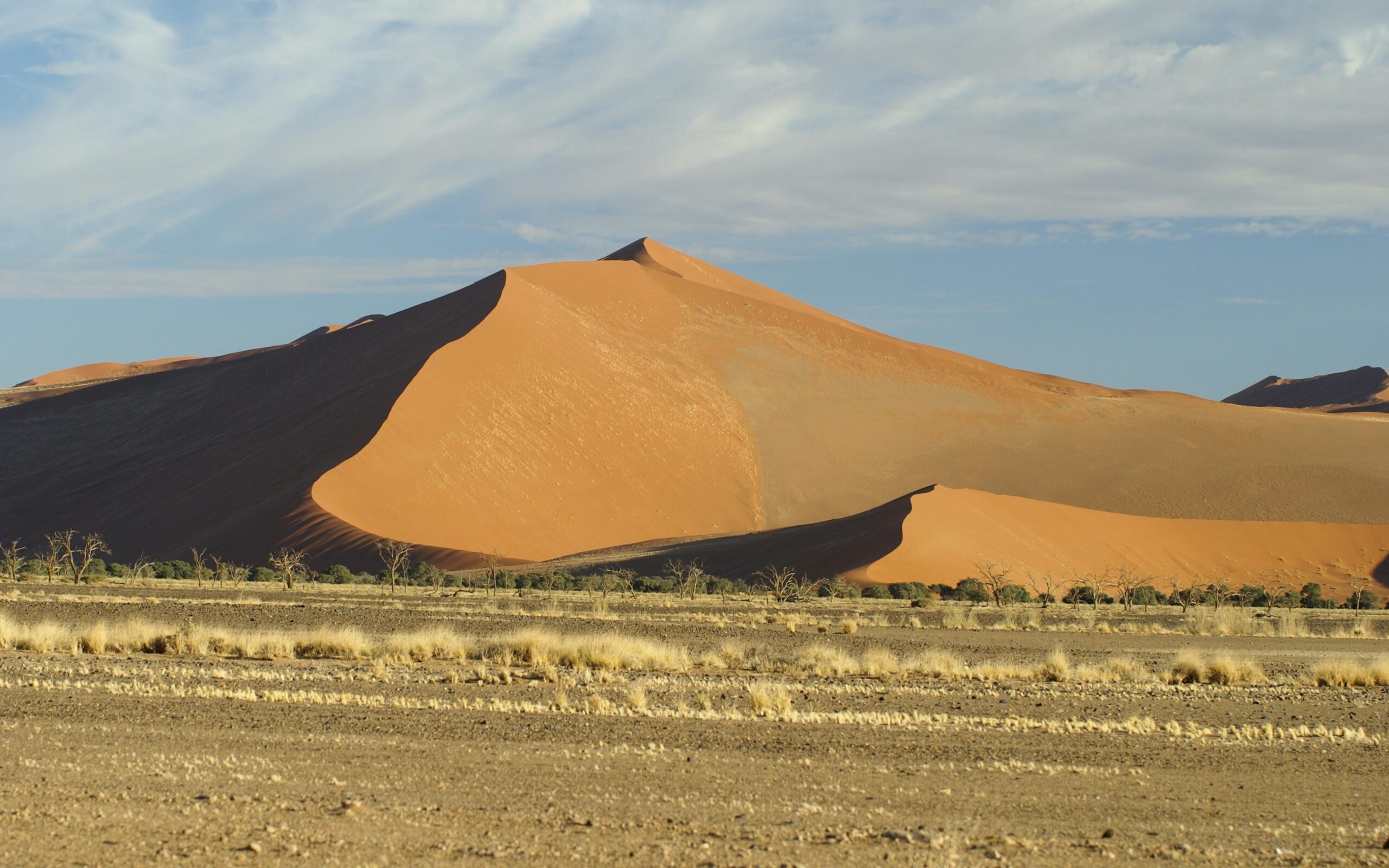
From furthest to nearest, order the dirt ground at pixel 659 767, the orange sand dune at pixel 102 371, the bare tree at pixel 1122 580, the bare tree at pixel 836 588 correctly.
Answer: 1. the orange sand dune at pixel 102 371
2. the bare tree at pixel 1122 580
3. the bare tree at pixel 836 588
4. the dirt ground at pixel 659 767

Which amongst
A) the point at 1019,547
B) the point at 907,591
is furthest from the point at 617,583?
the point at 1019,547

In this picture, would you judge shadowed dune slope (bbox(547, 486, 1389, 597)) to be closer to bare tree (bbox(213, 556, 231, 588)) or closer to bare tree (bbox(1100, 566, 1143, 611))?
bare tree (bbox(1100, 566, 1143, 611))

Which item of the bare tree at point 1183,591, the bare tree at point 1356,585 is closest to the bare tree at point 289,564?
the bare tree at point 1183,591

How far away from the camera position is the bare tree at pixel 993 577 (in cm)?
3803

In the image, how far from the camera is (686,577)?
43.8 m

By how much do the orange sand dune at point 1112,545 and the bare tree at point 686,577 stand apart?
20.0 feet

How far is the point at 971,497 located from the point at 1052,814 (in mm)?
42752

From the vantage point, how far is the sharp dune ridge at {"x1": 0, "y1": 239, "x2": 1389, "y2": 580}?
52.5 m

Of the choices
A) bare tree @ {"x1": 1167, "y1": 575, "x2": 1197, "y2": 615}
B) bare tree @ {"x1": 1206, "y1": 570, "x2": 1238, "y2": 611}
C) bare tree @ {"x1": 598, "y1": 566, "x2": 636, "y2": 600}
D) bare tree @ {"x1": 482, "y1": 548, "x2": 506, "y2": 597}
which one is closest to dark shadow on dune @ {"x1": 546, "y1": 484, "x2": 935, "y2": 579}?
bare tree @ {"x1": 482, "y1": 548, "x2": 506, "y2": 597}

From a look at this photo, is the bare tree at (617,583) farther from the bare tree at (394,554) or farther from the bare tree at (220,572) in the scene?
the bare tree at (220,572)

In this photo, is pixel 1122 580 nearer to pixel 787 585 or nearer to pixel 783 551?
pixel 783 551

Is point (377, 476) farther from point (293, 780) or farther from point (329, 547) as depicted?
point (293, 780)

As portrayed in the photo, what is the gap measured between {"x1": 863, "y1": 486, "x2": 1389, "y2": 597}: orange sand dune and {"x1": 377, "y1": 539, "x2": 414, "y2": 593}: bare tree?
49.0 ft

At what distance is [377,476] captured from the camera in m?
54.1
